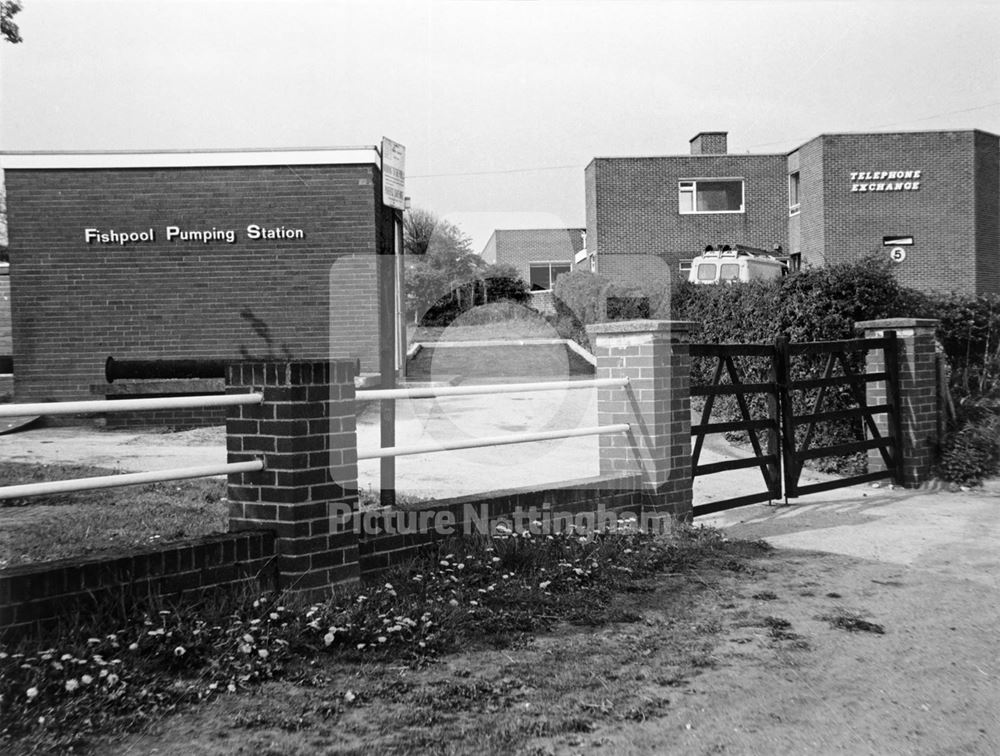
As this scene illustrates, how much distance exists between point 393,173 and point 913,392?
6197 mm

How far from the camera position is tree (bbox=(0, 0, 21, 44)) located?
40.5ft

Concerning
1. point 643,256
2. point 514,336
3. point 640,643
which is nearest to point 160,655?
point 640,643

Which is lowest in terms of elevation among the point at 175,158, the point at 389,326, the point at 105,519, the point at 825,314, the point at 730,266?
the point at 105,519

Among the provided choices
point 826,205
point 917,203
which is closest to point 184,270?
point 826,205

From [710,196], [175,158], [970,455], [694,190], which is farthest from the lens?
[710,196]

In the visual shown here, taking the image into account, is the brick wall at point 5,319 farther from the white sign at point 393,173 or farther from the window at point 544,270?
the window at point 544,270

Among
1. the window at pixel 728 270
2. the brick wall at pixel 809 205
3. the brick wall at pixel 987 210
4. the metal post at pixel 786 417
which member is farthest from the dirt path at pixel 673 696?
the brick wall at pixel 987 210

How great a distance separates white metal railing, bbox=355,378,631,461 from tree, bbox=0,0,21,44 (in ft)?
32.3

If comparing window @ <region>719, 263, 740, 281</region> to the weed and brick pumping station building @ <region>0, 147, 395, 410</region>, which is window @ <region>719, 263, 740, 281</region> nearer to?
brick pumping station building @ <region>0, 147, 395, 410</region>

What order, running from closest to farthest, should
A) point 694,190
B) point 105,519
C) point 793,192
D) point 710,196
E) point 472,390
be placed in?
point 472,390 → point 105,519 → point 694,190 → point 710,196 → point 793,192

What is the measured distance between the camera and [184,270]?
57.7ft

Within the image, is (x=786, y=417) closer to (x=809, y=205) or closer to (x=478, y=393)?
(x=478, y=393)

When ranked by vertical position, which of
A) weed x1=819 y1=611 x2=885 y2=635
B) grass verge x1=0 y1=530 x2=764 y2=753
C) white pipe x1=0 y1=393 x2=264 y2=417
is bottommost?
weed x1=819 y1=611 x2=885 y2=635

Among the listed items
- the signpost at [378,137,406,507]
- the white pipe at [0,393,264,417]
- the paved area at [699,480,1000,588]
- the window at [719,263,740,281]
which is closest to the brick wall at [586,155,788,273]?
the window at [719,263,740,281]
